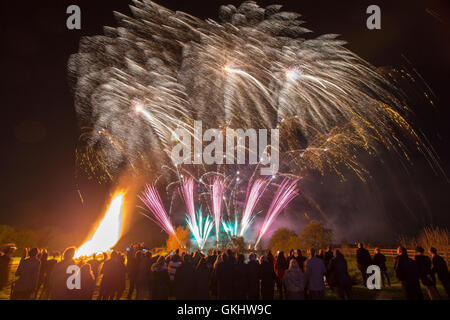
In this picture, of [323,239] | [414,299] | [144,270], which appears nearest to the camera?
[414,299]

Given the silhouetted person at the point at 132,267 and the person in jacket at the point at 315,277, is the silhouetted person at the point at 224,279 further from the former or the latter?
the silhouetted person at the point at 132,267

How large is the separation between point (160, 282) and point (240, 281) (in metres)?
2.41

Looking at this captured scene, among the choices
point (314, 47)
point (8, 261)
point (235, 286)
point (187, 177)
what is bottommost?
point (235, 286)

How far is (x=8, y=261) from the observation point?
8.65m

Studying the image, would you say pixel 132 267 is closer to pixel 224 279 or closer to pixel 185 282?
pixel 185 282

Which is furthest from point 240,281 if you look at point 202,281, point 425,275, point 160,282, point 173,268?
point 425,275

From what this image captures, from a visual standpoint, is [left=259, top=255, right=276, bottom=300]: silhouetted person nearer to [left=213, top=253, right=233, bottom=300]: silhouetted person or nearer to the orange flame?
[left=213, top=253, right=233, bottom=300]: silhouetted person

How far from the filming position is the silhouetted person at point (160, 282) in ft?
29.2

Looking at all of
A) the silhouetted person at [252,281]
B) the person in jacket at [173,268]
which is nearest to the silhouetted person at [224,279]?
the silhouetted person at [252,281]

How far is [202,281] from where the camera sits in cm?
883

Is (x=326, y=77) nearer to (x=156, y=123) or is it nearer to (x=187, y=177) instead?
(x=156, y=123)

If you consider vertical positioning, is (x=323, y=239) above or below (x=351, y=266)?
above
